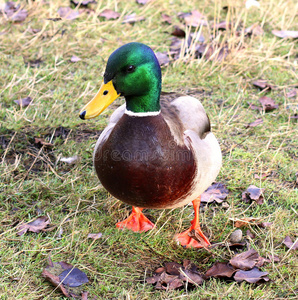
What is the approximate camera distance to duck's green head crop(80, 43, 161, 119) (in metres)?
2.21

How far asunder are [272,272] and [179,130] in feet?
3.08

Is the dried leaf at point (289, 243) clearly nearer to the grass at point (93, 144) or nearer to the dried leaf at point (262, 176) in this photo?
the grass at point (93, 144)

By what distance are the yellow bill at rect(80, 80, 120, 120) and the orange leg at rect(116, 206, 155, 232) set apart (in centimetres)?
86

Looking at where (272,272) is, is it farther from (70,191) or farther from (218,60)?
(218,60)

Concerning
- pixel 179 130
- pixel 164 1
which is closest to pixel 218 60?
pixel 164 1

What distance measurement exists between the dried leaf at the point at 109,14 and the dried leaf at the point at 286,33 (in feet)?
5.82

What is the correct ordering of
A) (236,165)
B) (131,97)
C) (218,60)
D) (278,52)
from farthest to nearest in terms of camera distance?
1. (278,52)
2. (218,60)
3. (236,165)
4. (131,97)

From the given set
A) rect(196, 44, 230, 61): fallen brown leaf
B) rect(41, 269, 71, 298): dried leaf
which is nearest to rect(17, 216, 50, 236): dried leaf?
rect(41, 269, 71, 298): dried leaf

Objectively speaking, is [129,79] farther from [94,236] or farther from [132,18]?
[132,18]

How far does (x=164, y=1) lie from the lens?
5.38 meters

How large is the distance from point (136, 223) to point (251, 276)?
2.58ft

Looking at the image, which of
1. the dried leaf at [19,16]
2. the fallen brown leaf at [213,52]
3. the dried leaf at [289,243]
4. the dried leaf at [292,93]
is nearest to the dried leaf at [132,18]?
the fallen brown leaf at [213,52]

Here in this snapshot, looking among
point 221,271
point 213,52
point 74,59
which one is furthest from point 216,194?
point 74,59

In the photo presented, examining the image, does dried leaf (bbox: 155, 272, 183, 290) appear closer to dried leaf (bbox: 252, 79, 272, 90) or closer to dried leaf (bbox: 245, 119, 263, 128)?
dried leaf (bbox: 245, 119, 263, 128)
